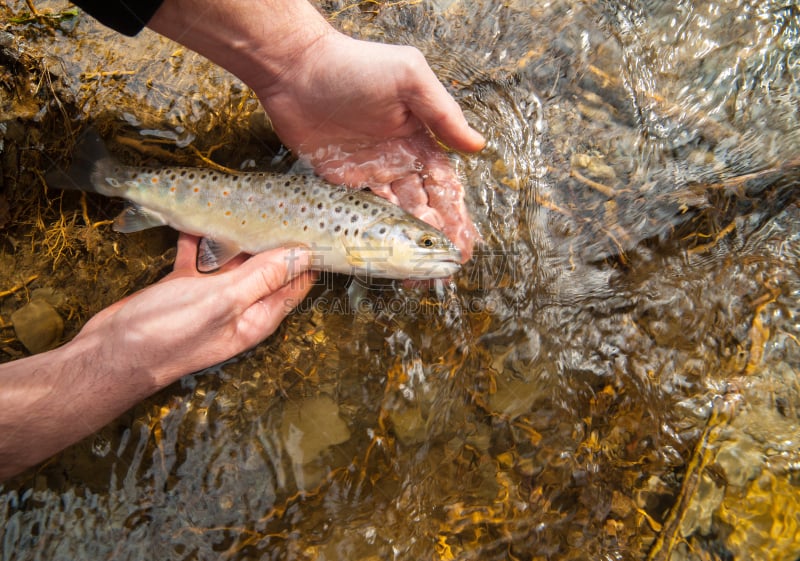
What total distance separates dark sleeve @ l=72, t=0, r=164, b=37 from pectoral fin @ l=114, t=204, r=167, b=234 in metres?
1.14

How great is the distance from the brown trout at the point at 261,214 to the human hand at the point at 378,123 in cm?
22

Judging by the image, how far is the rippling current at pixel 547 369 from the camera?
275 centimetres

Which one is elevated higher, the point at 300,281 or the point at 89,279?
the point at 300,281

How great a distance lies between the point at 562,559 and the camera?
2.73 meters

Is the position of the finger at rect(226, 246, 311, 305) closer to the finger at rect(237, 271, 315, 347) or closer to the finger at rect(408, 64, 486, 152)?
the finger at rect(237, 271, 315, 347)

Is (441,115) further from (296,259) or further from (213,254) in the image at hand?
(213,254)

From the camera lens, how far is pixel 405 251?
291cm

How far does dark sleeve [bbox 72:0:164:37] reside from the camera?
2.41 m

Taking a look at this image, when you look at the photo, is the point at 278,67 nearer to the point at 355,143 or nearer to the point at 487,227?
the point at 355,143

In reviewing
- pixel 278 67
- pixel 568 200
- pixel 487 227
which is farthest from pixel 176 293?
pixel 568 200

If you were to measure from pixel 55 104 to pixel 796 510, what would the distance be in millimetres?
5082

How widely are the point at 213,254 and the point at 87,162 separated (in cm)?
102

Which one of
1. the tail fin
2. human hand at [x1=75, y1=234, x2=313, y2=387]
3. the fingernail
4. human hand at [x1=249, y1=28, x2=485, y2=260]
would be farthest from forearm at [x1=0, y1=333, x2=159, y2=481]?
human hand at [x1=249, y1=28, x2=485, y2=260]

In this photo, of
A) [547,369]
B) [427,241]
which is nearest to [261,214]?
[427,241]
